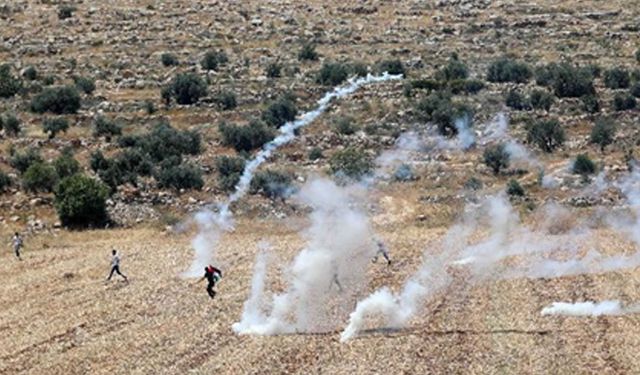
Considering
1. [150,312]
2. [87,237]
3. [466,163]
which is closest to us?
[150,312]

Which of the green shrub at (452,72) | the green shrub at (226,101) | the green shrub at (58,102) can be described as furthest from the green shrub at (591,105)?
the green shrub at (58,102)

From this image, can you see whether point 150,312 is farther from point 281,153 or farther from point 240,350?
point 281,153

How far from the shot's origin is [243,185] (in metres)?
47.9

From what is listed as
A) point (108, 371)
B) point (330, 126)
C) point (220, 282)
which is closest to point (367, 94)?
point (330, 126)

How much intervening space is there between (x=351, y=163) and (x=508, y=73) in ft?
65.2

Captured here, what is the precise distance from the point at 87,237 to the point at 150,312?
11.7m

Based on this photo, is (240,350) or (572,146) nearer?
(240,350)

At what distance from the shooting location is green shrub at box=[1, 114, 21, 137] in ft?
189

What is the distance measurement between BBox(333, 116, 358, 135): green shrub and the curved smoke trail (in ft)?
7.15

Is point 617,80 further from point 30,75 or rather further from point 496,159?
point 30,75

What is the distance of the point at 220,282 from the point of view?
35.4 m

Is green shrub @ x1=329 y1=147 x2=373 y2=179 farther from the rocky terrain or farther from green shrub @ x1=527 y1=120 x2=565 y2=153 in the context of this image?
green shrub @ x1=527 y1=120 x2=565 y2=153

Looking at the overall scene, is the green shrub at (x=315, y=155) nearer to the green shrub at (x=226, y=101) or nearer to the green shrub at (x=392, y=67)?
the green shrub at (x=226, y=101)

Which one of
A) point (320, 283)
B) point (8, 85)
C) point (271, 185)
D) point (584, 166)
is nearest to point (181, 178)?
point (271, 185)
